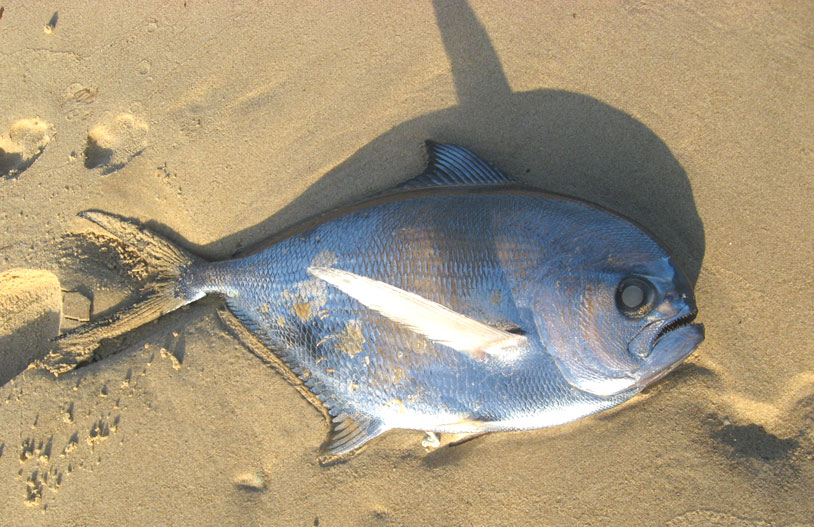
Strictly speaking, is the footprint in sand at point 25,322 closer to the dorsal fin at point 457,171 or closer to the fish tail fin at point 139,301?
the fish tail fin at point 139,301

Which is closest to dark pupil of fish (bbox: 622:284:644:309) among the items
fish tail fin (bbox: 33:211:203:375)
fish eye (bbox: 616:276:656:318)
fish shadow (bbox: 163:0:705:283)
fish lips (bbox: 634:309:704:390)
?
fish eye (bbox: 616:276:656:318)

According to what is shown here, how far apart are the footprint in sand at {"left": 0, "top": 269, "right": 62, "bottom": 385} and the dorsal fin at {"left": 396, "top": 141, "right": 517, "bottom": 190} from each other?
8.71 ft

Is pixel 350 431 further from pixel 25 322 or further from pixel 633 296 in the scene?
pixel 25 322

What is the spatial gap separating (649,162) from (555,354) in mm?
1439

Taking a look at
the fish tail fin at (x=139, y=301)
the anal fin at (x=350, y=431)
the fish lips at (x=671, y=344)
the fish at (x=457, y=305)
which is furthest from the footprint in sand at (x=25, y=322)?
the fish lips at (x=671, y=344)

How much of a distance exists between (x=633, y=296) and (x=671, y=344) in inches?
12.8

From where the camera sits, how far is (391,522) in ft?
9.02

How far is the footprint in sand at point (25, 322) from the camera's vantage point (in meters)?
3.11

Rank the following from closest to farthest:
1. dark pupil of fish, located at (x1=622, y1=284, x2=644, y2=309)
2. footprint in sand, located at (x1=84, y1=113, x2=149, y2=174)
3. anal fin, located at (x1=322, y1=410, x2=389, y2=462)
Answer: dark pupil of fish, located at (x1=622, y1=284, x2=644, y2=309)
anal fin, located at (x1=322, y1=410, x2=389, y2=462)
footprint in sand, located at (x1=84, y1=113, x2=149, y2=174)

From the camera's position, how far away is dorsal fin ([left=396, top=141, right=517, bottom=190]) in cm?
270

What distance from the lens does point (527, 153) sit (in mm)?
2869

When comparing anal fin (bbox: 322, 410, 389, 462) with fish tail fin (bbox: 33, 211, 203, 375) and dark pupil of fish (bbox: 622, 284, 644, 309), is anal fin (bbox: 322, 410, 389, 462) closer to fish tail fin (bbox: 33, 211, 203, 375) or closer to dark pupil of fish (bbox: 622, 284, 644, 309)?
fish tail fin (bbox: 33, 211, 203, 375)

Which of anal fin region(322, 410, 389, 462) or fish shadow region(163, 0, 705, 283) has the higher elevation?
fish shadow region(163, 0, 705, 283)

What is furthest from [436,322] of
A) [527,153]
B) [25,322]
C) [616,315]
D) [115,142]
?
[25,322]
